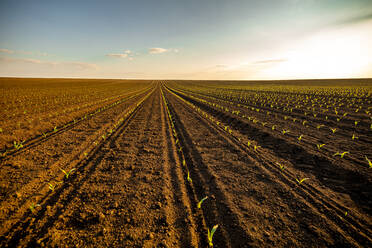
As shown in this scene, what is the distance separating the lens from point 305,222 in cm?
283

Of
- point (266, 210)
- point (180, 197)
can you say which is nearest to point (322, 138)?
point (266, 210)

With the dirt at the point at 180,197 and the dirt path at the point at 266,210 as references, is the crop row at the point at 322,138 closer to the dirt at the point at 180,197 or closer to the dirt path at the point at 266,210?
the dirt at the point at 180,197

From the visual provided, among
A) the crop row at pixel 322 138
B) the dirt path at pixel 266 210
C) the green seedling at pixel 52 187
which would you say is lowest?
the dirt path at pixel 266 210

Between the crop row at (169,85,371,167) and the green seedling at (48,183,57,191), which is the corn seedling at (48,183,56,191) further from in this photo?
the crop row at (169,85,371,167)

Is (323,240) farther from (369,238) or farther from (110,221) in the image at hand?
(110,221)

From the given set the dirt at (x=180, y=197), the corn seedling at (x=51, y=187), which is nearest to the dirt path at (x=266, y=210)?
the dirt at (x=180, y=197)

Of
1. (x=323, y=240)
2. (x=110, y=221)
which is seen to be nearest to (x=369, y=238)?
(x=323, y=240)

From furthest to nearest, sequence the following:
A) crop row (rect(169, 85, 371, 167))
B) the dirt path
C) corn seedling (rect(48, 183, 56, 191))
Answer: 1. crop row (rect(169, 85, 371, 167))
2. corn seedling (rect(48, 183, 56, 191))
3. the dirt path

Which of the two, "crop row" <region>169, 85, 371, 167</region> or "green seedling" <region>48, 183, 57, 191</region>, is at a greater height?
"crop row" <region>169, 85, 371, 167</region>

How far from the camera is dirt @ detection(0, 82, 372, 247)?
8.44 ft

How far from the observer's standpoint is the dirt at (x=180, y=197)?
2572 millimetres

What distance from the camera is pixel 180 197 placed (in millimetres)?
3496

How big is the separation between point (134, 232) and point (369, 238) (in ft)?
13.6

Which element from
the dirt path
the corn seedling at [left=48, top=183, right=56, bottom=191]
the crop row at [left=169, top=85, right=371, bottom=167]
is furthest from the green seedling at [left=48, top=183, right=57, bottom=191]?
the crop row at [left=169, top=85, right=371, bottom=167]
